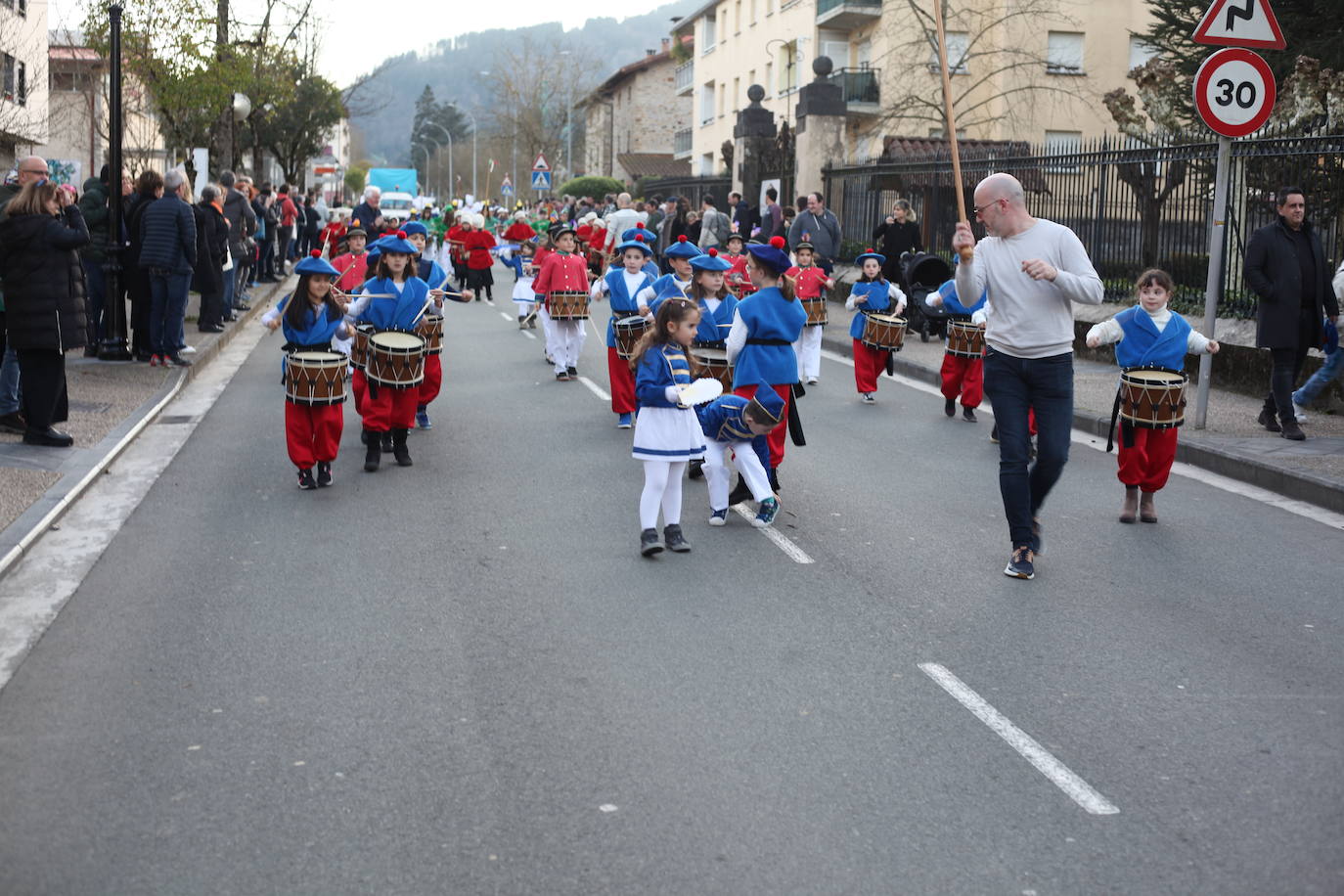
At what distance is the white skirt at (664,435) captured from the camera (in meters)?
8.48

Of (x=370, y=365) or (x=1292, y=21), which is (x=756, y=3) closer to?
(x=1292, y=21)

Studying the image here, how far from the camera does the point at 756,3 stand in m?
60.2

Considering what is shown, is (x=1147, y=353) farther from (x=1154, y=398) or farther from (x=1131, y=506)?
(x=1131, y=506)

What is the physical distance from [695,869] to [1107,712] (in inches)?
85.2

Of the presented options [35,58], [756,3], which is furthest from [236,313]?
[756,3]

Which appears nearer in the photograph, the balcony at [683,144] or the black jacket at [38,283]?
the black jacket at [38,283]

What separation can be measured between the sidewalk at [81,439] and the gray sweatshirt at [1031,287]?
523 centimetres

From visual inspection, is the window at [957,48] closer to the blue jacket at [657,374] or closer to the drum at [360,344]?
the drum at [360,344]

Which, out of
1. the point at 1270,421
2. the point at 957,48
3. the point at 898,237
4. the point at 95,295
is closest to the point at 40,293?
the point at 95,295

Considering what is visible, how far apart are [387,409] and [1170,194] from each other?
10.5 meters

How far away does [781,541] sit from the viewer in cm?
894

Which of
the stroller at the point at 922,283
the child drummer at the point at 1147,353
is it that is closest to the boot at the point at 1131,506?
the child drummer at the point at 1147,353

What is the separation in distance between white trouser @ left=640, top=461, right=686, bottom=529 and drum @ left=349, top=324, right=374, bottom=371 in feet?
11.7

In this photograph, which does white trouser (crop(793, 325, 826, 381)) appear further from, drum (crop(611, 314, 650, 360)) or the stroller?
the stroller
